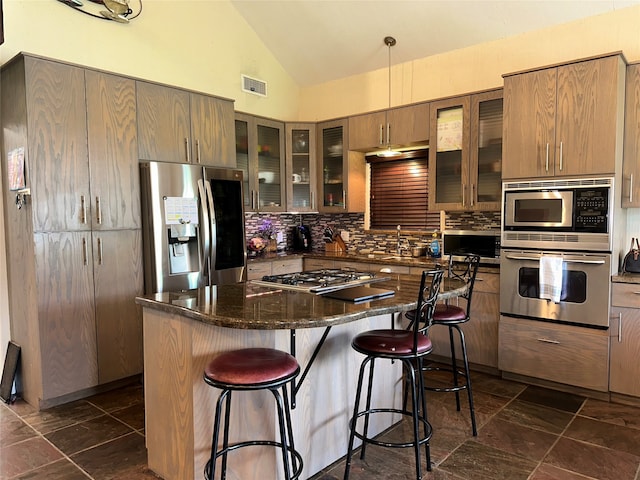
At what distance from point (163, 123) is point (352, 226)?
2392 millimetres

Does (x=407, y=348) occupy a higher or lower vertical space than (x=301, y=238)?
lower

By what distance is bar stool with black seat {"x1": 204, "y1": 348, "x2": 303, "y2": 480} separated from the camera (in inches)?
65.6

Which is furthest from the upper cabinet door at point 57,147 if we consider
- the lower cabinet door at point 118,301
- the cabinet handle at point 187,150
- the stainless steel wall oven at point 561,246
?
the stainless steel wall oven at point 561,246

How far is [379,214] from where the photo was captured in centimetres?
493

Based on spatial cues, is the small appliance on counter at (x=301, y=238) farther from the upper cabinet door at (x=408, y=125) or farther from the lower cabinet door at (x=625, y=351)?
the lower cabinet door at (x=625, y=351)

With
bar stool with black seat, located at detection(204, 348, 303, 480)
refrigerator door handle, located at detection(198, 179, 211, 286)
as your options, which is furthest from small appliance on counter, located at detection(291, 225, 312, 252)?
bar stool with black seat, located at detection(204, 348, 303, 480)

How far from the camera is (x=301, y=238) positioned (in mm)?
5270

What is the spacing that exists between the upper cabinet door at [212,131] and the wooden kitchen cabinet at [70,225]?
0.55 m

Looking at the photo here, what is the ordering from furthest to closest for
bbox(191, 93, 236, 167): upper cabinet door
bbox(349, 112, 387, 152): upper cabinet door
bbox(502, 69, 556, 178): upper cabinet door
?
bbox(349, 112, 387, 152): upper cabinet door < bbox(191, 93, 236, 167): upper cabinet door < bbox(502, 69, 556, 178): upper cabinet door

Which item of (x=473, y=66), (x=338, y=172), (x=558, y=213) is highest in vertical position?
(x=473, y=66)

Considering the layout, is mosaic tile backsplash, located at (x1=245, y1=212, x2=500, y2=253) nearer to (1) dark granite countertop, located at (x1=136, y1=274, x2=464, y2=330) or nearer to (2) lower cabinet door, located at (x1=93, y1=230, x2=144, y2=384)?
(2) lower cabinet door, located at (x1=93, y1=230, x2=144, y2=384)

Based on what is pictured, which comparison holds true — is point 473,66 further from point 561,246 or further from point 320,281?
point 320,281

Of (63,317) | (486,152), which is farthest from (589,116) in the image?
(63,317)

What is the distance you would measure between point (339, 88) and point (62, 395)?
159 inches
